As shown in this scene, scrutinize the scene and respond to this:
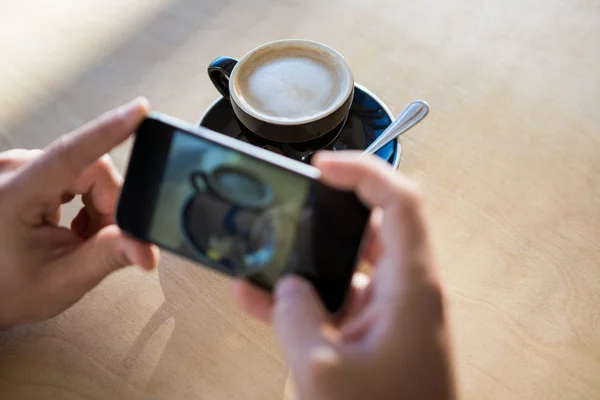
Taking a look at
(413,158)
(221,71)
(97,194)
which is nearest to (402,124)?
(413,158)

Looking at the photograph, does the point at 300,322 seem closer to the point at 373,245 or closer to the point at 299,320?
the point at 299,320

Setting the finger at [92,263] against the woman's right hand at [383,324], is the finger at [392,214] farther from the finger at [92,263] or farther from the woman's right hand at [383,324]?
the finger at [92,263]

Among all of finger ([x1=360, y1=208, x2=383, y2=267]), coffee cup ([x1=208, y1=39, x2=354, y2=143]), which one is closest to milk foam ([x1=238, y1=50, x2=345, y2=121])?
coffee cup ([x1=208, y1=39, x2=354, y2=143])

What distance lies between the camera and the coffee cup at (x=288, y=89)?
576mm

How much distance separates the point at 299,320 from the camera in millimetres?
380

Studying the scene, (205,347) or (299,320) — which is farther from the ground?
(299,320)

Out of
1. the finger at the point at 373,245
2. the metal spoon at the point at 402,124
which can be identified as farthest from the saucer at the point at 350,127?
the finger at the point at 373,245

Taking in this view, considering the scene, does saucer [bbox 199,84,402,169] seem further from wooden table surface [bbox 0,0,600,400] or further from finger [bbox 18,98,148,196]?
finger [bbox 18,98,148,196]

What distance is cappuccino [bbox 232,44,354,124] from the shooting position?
603 mm

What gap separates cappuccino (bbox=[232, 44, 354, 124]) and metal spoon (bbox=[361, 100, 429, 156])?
0.21ft

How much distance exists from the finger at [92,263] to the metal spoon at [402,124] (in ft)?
0.89

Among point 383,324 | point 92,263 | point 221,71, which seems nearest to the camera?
point 383,324

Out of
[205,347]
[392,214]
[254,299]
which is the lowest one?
[205,347]

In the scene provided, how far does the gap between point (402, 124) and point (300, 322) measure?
296 millimetres
